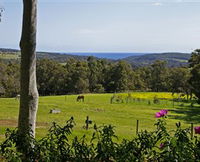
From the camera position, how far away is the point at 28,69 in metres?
4.03

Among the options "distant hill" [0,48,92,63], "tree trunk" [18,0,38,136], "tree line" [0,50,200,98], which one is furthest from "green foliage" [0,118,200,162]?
"tree line" [0,50,200,98]

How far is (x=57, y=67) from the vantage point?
228ft

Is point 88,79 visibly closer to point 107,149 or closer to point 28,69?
point 28,69

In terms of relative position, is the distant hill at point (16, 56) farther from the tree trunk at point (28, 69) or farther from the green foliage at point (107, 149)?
the green foliage at point (107, 149)

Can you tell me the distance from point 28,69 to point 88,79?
6737 centimetres

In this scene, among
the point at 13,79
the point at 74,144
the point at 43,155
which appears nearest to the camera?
the point at 43,155

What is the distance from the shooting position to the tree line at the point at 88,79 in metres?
65.7

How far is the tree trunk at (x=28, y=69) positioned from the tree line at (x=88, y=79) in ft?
191

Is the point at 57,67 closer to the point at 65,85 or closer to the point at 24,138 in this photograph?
the point at 65,85

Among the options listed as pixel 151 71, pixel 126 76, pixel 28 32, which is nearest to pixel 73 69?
pixel 126 76

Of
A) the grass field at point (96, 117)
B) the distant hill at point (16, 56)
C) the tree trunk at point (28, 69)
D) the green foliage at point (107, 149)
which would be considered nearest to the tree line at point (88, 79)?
the distant hill at point (16, 56)

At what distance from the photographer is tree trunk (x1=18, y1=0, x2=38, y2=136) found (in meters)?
4.02

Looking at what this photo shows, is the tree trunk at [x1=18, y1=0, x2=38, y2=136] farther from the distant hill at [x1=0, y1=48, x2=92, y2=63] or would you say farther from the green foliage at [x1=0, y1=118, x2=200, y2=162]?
the distant hill at [x1=0, y1=48, x2=92, y2=63]

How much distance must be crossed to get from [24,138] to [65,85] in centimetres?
6518
